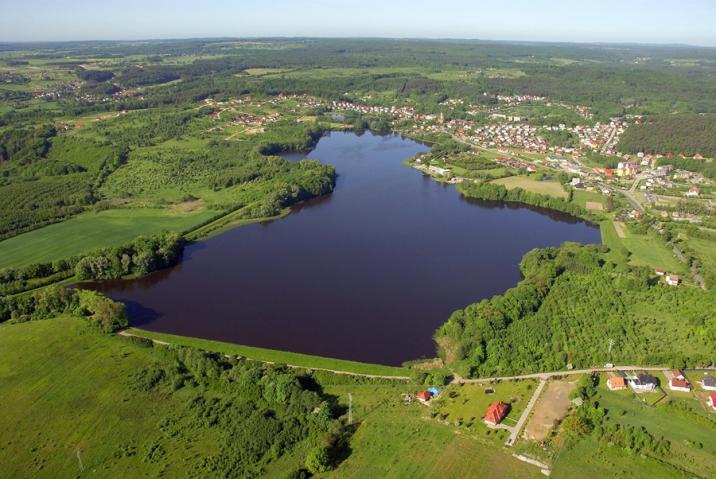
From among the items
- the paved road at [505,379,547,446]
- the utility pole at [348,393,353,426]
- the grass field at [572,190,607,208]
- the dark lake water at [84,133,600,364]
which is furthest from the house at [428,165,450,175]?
the utility pole at [348,393,353,426]

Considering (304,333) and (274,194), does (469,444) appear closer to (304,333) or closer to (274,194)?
(304,333)

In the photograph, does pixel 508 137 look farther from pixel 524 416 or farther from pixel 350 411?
pixel 350 411

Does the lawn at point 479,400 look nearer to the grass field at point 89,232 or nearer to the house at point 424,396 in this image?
the house at point 424,396

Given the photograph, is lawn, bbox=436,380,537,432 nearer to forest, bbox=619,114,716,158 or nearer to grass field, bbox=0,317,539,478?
grass field, bbox=0,317,539,478

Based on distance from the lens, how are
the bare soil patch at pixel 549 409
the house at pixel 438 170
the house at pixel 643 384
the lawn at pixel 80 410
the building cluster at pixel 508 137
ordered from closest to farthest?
the lawn at pixel 80 410, the bare soil patch at pixel 549 409, the house at pixel 643 384, the house at pixel 438 170, the building cluster at pixel 508 137

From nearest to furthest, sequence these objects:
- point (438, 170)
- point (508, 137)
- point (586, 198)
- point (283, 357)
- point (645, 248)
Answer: point (283, 357) → point (645, 248) → point (586, 198) → point (438, 170) → point (508, 137)

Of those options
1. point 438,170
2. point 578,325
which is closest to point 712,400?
point 578,325

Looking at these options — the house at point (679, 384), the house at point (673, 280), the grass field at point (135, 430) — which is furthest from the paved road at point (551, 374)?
the house at point (673, 280)
